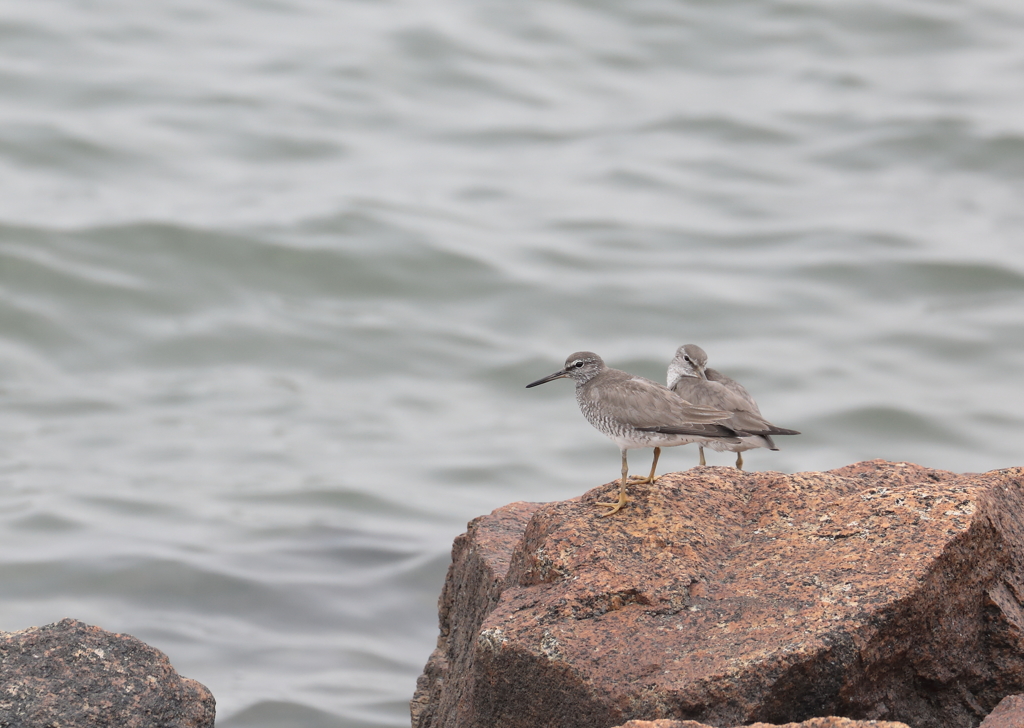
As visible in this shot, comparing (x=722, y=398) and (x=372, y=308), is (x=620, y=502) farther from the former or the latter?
(x=372, y=308)

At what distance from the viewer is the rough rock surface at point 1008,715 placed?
470cm

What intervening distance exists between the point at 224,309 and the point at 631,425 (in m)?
13.7

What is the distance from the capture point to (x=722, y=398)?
25.3 feet

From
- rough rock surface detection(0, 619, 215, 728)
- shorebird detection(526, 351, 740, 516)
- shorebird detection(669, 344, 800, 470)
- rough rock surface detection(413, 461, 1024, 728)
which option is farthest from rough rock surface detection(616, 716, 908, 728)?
shorebird detection(669, 344, 800, 470)

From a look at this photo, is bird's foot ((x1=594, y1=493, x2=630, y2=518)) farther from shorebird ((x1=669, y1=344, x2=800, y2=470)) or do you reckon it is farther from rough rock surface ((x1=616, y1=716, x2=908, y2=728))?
rough rock surface ((x1=616, y1=716, x2=908, y2=728))

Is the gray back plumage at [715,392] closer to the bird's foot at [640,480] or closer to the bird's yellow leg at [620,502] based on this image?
the bird's foot at [640,480]

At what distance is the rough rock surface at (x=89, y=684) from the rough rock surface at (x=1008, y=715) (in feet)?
11.6

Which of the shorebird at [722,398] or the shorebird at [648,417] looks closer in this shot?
the shorebird at [648,417]

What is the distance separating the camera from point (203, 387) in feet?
57.2

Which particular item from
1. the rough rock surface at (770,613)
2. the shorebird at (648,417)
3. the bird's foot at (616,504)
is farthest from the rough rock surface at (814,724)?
the shorebird at (648,417)

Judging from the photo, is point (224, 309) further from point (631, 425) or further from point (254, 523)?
point (631, 425)

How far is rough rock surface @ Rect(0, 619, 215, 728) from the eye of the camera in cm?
545

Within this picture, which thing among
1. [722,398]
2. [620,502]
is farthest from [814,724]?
[722,398]

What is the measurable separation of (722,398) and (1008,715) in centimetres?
321
